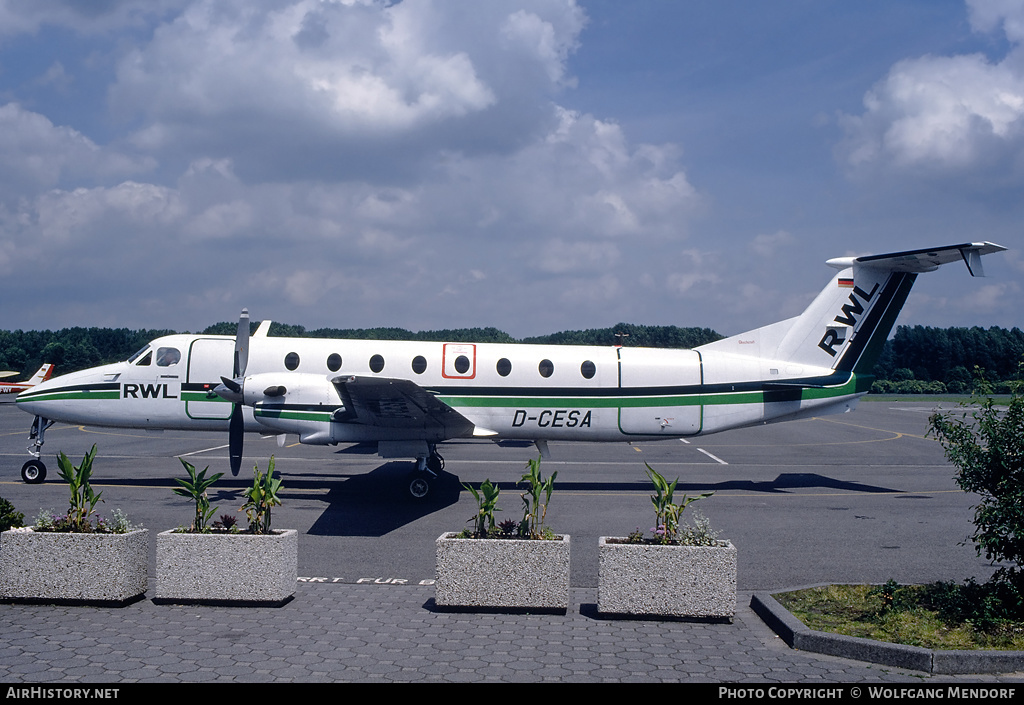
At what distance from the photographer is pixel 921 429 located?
35531 mm

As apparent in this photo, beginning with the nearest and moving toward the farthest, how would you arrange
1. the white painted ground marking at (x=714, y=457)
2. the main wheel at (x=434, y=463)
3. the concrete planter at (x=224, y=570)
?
1. the concrete planter at (x=224, y=570)
2. the main wheel at (x=434, y=463)
3. the white painted ground marking at (x=714, y=457)

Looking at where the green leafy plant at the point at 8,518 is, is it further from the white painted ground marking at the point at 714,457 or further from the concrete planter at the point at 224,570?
the white painted ground marking at the point at 714,457

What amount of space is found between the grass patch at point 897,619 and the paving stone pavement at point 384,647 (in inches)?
17.5

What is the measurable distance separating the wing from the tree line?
34.1 metres

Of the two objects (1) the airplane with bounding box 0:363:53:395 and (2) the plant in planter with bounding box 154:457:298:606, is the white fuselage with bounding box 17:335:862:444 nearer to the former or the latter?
(2) the plant in planter with bounding box 154:457:298:606

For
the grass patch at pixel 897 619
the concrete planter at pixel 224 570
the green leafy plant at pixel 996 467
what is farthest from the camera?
the concrete planter at pixel 224 570

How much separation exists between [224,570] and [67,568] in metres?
1.59

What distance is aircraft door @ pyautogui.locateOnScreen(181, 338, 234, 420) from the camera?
15.4 meters

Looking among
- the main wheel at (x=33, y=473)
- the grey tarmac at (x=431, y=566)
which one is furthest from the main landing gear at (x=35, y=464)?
the grey tarmac at (x=431, y=566)

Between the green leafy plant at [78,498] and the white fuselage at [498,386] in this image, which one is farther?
the white fuselage at [498,386]

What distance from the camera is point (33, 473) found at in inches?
604

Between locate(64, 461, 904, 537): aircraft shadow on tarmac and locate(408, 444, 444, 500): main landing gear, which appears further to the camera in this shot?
locate(408, 444, 444, 500): main landing gear

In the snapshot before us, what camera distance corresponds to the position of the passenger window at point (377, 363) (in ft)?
50.3

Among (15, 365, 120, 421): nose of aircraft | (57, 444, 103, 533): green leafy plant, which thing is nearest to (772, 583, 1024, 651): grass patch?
(57, 444, 103, 533): green leafy plant
